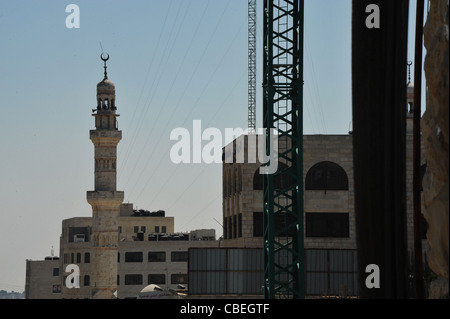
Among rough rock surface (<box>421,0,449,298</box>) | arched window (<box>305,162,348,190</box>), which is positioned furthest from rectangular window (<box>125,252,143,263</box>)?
rough rock surface (<box>421,0,449,298</box>)

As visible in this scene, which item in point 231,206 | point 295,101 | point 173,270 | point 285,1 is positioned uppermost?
point 285,1

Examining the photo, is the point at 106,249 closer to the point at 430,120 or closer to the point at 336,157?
the point at 336,157

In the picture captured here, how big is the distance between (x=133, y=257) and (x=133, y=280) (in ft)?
9.13

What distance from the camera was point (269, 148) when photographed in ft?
117

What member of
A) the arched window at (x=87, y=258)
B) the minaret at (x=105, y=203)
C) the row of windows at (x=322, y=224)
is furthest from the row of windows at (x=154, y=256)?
the row of windows at (x=322, y=224)

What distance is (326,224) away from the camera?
56000 millimetres

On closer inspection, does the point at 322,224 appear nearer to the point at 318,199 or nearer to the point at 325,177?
the point at 318,199

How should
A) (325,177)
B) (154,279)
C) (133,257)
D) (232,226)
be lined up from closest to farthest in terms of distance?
(325,177) → (232,226) → (133,257) → (154,279)

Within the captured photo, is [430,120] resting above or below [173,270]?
above

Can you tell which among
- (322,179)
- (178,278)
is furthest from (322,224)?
(178,278)

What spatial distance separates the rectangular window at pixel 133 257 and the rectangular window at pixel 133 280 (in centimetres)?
182

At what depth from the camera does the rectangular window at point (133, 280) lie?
103m
